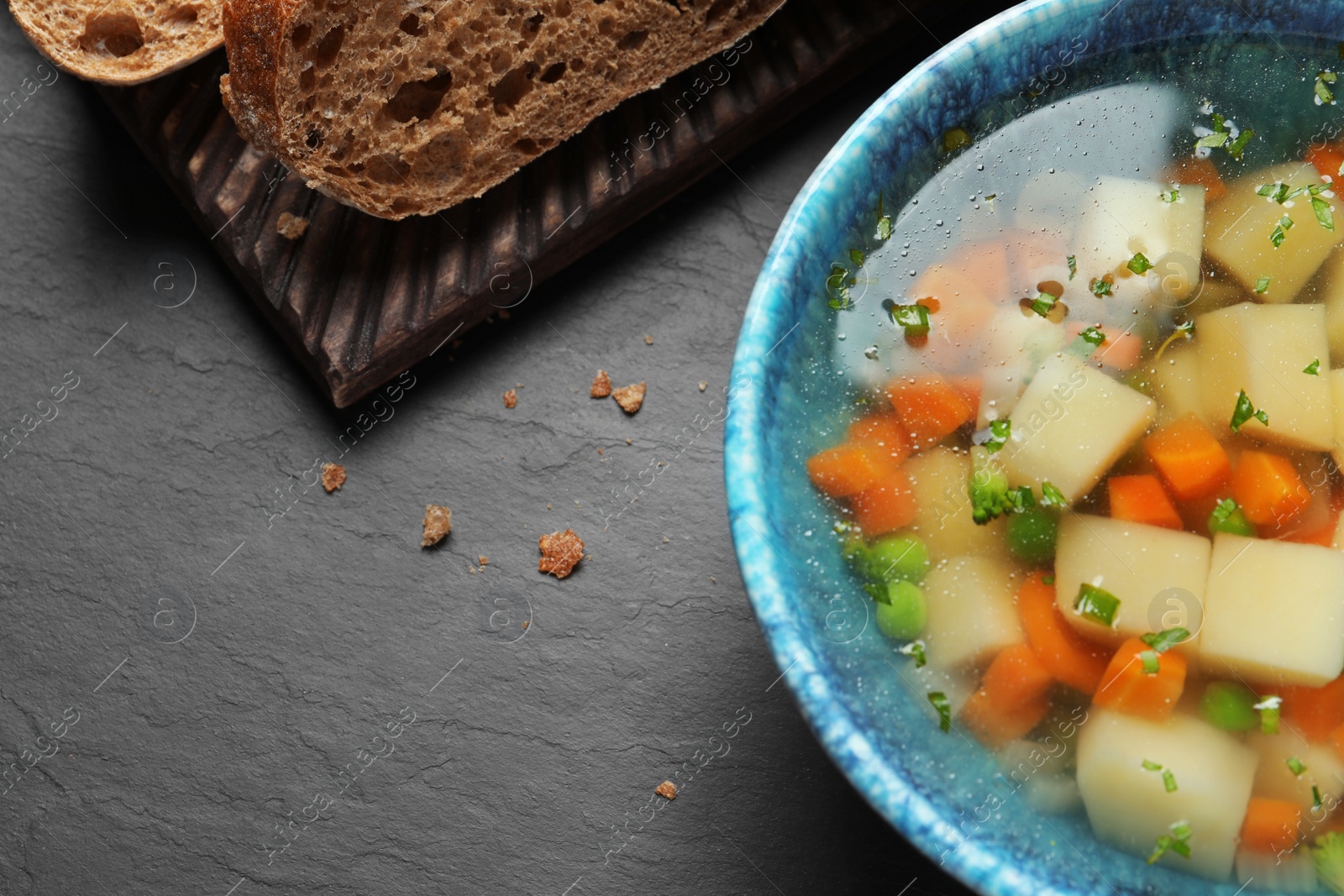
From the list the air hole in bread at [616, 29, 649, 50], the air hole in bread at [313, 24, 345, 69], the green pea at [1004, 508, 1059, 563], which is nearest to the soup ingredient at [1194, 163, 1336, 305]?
the green pea at [1004, 508, 1059, 563]

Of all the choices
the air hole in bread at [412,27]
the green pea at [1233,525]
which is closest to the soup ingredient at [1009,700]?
the green pea at [1233,525]

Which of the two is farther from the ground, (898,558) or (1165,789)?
(898,558)

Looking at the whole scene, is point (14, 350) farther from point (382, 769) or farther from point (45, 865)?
point (382, 769)

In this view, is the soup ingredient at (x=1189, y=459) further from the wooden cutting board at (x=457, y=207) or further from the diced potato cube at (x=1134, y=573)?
the wooden cutting board at (x=457, y=207)

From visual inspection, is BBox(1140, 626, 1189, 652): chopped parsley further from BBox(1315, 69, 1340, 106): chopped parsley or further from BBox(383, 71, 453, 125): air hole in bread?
BBox(383, 71, 453, 125): air hole in bread

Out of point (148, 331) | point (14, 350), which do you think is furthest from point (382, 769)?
point (14, 350)

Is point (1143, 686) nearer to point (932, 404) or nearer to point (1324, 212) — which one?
point (932, 404)

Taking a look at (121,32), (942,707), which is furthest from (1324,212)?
(121,32)
